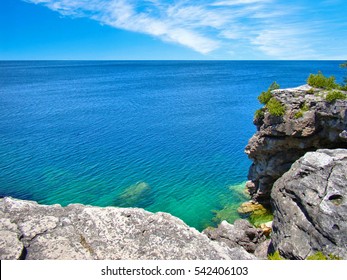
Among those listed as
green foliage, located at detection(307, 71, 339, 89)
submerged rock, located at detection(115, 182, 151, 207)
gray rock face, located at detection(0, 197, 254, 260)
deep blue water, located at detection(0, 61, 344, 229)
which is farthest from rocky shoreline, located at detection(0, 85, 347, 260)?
submerged rock, located at detection(115, 182, 151, 207)

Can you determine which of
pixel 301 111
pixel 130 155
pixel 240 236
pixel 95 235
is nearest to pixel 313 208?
pixel 240 236

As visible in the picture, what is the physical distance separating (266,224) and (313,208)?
13665mm

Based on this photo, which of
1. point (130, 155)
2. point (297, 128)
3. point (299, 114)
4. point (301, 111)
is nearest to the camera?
point (299, 114)

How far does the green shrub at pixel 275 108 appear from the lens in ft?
94.6

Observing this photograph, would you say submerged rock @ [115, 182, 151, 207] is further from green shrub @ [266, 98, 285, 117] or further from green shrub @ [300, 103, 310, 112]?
green shrub @ [300, 103, 310, 112]

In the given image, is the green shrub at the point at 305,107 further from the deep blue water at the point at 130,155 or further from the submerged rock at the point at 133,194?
the submerged rock at the point at 133,194

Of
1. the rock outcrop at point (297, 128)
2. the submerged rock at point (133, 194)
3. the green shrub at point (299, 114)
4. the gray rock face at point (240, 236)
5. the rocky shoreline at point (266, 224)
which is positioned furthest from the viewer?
the submerged rock at point (133, 194)

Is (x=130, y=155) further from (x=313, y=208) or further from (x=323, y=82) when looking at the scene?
(x=313, y=208)

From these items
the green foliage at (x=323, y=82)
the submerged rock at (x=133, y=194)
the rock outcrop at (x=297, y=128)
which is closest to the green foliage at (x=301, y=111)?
the rock outcrop at (x=297, y=128)

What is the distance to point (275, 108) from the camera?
29.1 m

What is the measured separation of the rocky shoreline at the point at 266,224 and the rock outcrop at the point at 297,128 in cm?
A: 9

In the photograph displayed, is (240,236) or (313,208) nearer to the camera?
(313,208)
